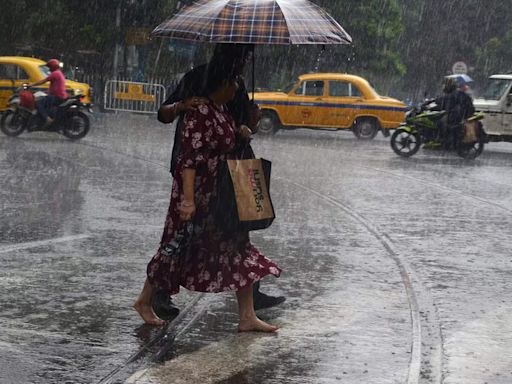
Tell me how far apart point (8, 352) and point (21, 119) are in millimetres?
16907

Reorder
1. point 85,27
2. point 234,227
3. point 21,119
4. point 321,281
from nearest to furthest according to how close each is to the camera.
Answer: point 234,227, point 321,281, point 21,119, point 85,27

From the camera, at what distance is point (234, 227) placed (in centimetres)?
627

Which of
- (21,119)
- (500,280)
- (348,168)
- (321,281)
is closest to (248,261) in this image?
(321,281)

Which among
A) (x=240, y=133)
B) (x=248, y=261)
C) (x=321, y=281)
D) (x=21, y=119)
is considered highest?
(x=240, y=133)

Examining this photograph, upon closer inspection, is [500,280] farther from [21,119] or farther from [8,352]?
[21,119]

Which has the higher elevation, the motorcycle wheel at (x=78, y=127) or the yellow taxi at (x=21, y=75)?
the yellow taxi at (x=21, y=75)

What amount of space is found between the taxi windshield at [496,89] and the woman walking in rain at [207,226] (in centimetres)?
1945

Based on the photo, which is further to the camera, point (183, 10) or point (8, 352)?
point (183, 10)

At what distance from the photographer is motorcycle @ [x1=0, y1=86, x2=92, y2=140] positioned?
2214 centimetres

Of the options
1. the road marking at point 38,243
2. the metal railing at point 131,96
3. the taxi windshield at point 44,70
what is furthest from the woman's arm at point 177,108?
the metal railing at point 131,96

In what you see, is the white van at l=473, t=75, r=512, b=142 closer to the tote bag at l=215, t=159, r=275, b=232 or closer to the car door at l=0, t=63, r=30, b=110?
the car door at l=0, t=63, r=30, b=110

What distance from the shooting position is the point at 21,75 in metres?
25.1

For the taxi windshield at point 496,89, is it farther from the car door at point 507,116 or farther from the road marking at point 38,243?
the road marking at point 38,243

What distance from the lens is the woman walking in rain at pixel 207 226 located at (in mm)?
6223
